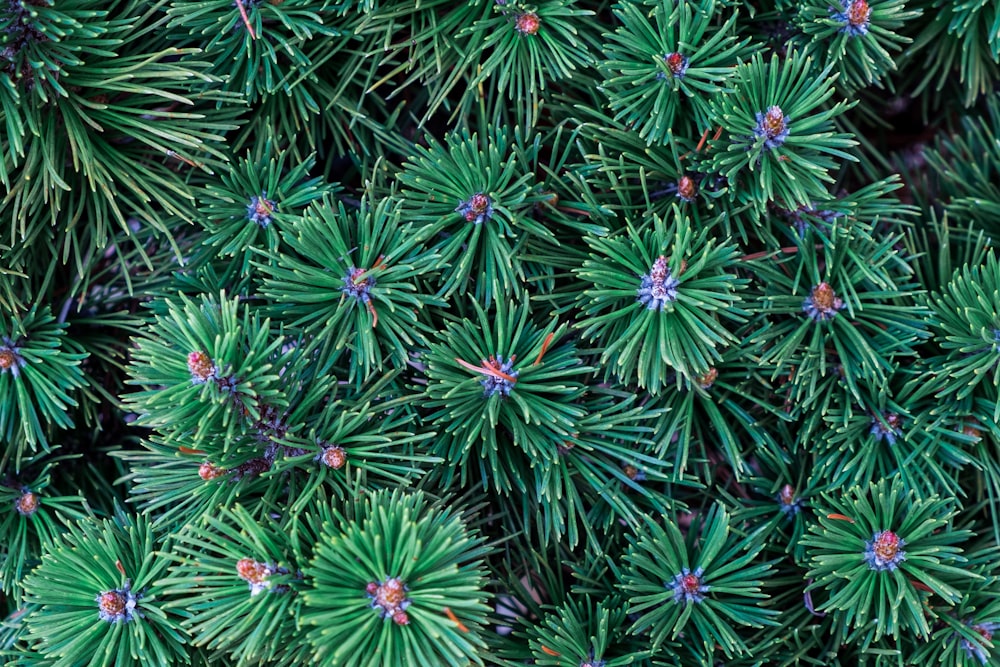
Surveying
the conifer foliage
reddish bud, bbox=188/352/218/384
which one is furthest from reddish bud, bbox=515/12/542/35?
reddish bud, bbox=188/352/218/384

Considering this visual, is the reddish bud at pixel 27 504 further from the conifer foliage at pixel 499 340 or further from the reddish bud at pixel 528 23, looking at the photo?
the reddish bud at pixel 528 23

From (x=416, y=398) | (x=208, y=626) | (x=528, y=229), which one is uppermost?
(x=528, y=229)

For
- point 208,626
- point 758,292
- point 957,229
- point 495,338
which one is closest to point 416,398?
point 495,338

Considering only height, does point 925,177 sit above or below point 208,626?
above

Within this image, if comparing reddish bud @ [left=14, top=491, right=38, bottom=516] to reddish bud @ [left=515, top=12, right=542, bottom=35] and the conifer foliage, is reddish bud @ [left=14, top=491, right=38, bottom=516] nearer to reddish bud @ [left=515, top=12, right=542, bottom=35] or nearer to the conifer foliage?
the conifer foliage

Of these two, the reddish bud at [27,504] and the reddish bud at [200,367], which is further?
the reddish bud at [27,504]

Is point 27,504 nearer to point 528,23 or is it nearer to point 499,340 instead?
point 499,340

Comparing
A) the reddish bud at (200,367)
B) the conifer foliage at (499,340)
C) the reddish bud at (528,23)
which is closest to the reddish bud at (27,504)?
the conifer foliage at (499,340)

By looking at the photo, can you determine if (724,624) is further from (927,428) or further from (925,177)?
(925,177)
